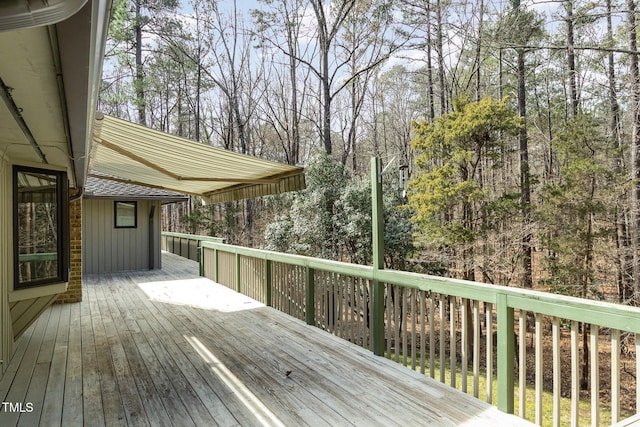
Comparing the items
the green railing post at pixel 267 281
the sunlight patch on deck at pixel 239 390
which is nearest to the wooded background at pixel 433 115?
the green railing post at pixel 267 281

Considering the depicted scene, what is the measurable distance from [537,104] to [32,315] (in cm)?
1881

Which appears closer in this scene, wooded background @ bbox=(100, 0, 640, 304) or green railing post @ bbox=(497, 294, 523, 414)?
green railing post @ bbox=(497, 294, 523, 414)

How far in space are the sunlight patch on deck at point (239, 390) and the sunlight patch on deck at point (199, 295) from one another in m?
2.04

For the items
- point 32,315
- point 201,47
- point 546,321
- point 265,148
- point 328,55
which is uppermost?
point 201,47

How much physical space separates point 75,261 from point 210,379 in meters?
4.86

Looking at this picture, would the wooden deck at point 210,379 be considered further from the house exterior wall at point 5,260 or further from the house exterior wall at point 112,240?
the house exterior wall at point 112,240

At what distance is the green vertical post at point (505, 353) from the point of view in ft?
8.94

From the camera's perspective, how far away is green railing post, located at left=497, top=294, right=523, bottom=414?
2.72 meters

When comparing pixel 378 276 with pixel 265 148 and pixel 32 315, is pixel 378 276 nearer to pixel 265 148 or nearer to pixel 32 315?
pixel 32 315

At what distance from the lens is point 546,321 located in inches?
536

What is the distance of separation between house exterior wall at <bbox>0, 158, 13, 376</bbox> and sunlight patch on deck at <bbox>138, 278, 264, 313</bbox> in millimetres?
2791

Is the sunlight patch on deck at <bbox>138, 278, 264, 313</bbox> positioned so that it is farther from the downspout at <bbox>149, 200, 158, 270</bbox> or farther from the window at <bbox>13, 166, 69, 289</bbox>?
the downspout at <bbox>149, 200, 158, 270</bbox>

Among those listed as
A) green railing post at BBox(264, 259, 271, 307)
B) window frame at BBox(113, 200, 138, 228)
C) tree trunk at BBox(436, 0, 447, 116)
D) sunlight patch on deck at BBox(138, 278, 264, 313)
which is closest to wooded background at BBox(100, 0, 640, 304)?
tree trunk at BBox(436, 0, 447, 116)

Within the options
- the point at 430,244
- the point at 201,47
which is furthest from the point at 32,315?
the point at 201,47
